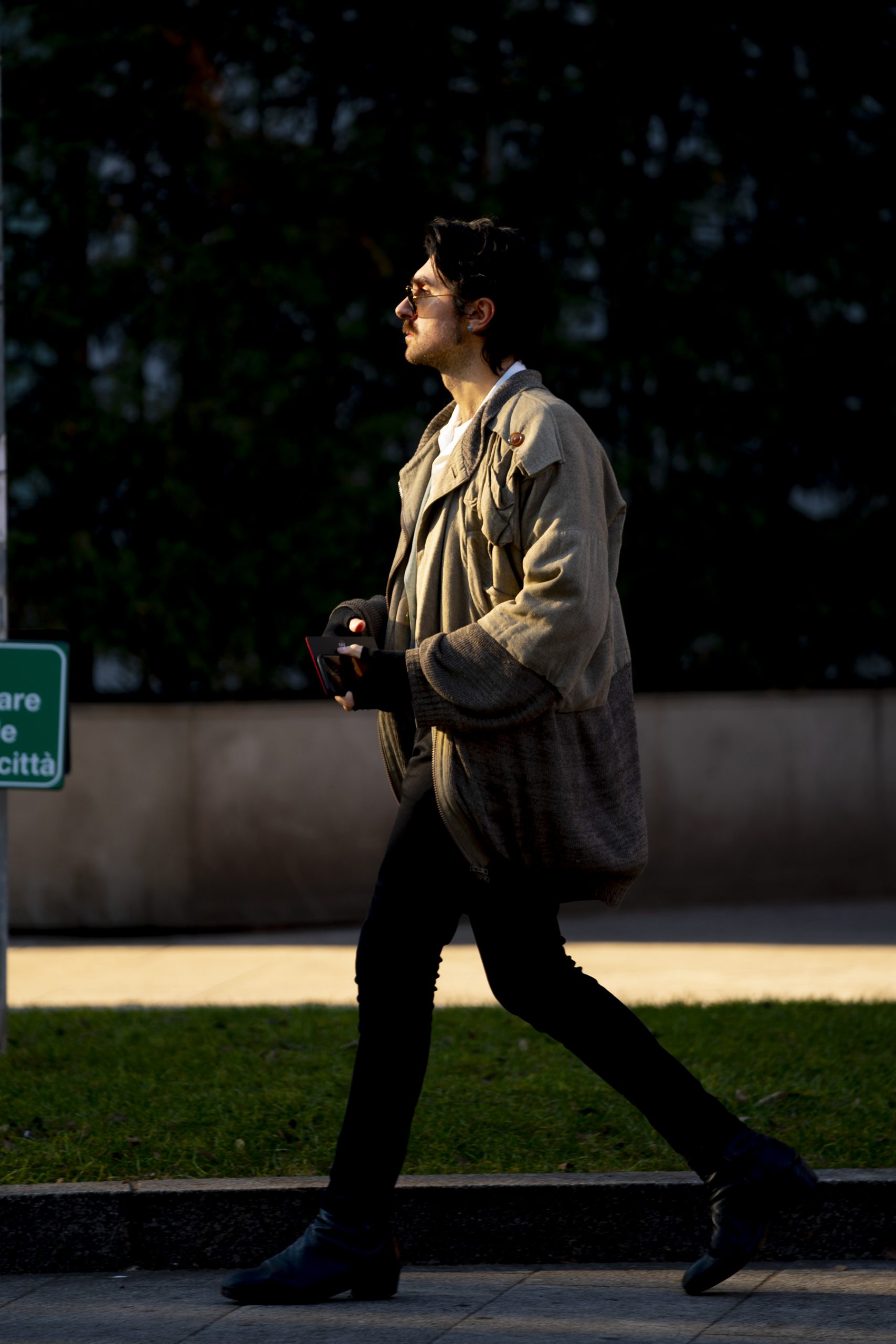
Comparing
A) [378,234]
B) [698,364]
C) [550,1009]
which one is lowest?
[550,1009]

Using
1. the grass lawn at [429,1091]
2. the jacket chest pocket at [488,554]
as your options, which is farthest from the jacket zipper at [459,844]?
the grass lawn at [429,1091]

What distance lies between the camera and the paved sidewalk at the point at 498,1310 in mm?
3332

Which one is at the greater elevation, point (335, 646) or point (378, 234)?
point (378, 234)

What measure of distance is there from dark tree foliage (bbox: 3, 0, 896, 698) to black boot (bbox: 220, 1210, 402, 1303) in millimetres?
5620

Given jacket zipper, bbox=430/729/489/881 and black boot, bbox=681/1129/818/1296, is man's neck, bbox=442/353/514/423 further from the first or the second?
black boot, bbox=681/1129/818/1296

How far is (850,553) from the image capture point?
9398mm

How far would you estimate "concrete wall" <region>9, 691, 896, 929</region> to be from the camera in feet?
28.3

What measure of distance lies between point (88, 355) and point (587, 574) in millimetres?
6250

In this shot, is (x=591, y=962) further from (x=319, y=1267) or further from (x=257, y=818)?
(x=319, y=1267)

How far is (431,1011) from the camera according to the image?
3426 mm

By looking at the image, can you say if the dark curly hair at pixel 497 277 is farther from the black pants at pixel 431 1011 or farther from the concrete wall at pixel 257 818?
the concrete wall at pixel 257 818

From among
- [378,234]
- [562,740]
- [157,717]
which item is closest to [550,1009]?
[562,740]

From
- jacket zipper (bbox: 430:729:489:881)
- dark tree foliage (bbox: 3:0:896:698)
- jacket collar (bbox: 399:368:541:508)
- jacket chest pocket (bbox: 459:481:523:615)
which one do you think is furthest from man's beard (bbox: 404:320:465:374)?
dark tree foliage (bbox: 3:0:896:698)

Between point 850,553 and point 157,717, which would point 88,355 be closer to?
point 157,717
